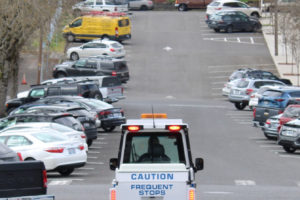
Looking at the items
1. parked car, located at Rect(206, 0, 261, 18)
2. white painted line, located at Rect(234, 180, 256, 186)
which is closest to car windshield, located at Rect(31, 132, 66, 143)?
white painted line, located at Rect(234, 180, 256, 186)

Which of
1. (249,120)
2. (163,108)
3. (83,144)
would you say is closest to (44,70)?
(163,108)

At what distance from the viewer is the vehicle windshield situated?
13.0 metres

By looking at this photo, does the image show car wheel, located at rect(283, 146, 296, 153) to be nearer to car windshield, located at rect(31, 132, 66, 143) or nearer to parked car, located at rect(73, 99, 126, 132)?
parked car, located at rect(73, 99, 126, 132)

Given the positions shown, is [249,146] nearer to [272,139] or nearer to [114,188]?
[272,139]

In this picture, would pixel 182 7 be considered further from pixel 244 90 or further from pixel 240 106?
pixel 244 90

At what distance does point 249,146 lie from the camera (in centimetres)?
3119

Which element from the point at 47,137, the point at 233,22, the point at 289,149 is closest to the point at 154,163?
the point at 47,137

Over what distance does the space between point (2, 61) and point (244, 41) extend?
30.9m

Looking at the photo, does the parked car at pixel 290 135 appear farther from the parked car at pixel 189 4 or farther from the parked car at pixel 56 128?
the parked car at pixel 189 4

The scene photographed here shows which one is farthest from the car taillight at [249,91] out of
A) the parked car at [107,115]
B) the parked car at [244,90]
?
the parked car at [107,115]

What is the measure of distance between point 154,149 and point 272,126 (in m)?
19.5

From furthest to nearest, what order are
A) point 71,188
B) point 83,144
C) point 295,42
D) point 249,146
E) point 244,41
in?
point 244,41
point 295,42
point 249,146
point 83,144
point 71,188

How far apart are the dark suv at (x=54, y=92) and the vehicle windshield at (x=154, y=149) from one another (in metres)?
26.0

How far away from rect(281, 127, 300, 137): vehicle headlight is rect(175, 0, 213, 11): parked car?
164ft
